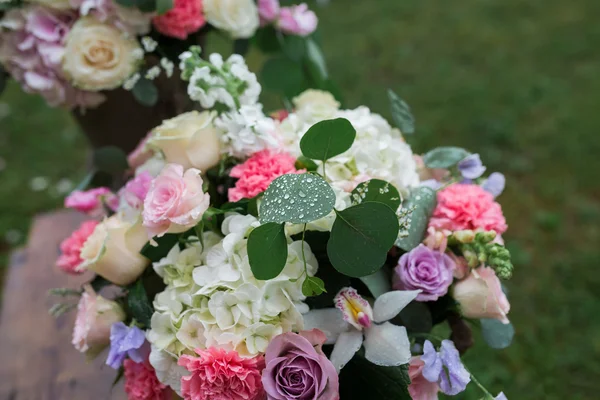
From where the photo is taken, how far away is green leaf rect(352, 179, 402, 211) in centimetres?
67

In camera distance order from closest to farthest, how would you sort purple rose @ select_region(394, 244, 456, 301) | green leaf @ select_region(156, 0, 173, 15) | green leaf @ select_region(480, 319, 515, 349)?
purple rose @ select_region(394, 244, 456, 301) < green leaf @ select_region(480, 319, 515, 349) < green leaf @ select_region(156, 0, 173, 15)

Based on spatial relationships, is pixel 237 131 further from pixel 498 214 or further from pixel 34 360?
pixel 34 360

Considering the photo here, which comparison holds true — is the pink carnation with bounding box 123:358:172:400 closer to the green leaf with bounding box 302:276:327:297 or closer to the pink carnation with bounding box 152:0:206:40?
the green leaf with bounding box 302:276:327:297

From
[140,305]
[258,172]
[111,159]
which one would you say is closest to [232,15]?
[111,159]

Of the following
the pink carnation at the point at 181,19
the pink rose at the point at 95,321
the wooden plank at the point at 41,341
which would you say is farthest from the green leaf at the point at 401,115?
the wooden plank at the point at 41,341

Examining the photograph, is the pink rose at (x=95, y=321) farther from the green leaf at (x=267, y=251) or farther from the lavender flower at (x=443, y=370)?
the lavender flower at (x=443, y=370)

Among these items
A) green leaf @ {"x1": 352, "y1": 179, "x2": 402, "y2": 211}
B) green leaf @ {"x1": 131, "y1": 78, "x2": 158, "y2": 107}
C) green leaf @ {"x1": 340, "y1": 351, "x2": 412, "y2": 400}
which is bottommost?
green leaf @ {"x1": 340, "y1": 351, "x2": 412, "y2": 400}

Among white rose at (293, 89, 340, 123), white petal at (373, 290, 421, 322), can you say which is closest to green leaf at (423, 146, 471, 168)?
white rose at (293, 89, 340, 123)

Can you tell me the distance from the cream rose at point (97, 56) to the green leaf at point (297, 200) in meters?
0.51

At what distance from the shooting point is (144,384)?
74cm

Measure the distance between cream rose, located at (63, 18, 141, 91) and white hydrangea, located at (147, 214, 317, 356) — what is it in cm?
43

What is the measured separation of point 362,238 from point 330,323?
0.12 meters

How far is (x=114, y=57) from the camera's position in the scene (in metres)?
0.99

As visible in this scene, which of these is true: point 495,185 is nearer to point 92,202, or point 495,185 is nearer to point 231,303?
point 231,303
